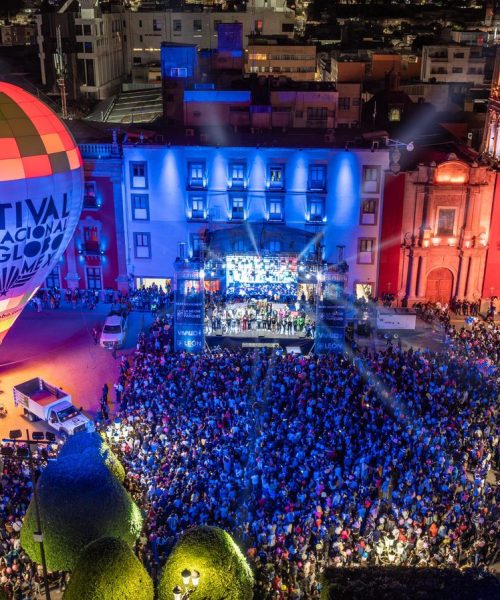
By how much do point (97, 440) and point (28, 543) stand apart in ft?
13.2

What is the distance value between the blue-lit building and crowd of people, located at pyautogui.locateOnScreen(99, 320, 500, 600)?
452 inches

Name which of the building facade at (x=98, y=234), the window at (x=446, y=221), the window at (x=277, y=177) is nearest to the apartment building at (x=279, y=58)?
the window at (x=277, y=177)

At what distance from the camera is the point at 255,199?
43938mm

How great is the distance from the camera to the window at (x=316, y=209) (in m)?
43.8

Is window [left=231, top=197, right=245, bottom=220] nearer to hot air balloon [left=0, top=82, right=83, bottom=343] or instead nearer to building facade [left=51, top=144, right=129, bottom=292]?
building facade [left=51, top=144, right=129, bottom=292]

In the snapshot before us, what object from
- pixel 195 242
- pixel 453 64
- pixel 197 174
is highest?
pixel 453 64

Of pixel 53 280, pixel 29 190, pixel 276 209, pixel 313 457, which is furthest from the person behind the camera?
pixel 53 280

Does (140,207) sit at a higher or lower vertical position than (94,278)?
higher

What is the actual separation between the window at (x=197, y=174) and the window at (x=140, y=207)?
2.92 meters

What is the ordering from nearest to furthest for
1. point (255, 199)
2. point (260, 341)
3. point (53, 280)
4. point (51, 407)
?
1. point (51, 407)
2. point (260, 341)
3. point (255, 199)
4. point (53, 280)

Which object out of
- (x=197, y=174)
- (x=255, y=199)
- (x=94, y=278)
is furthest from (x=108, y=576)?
(x=94, y=278)

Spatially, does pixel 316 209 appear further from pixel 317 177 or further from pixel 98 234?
pixel 98 234

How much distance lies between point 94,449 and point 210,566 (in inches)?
253

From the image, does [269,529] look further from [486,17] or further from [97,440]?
[486,17]
